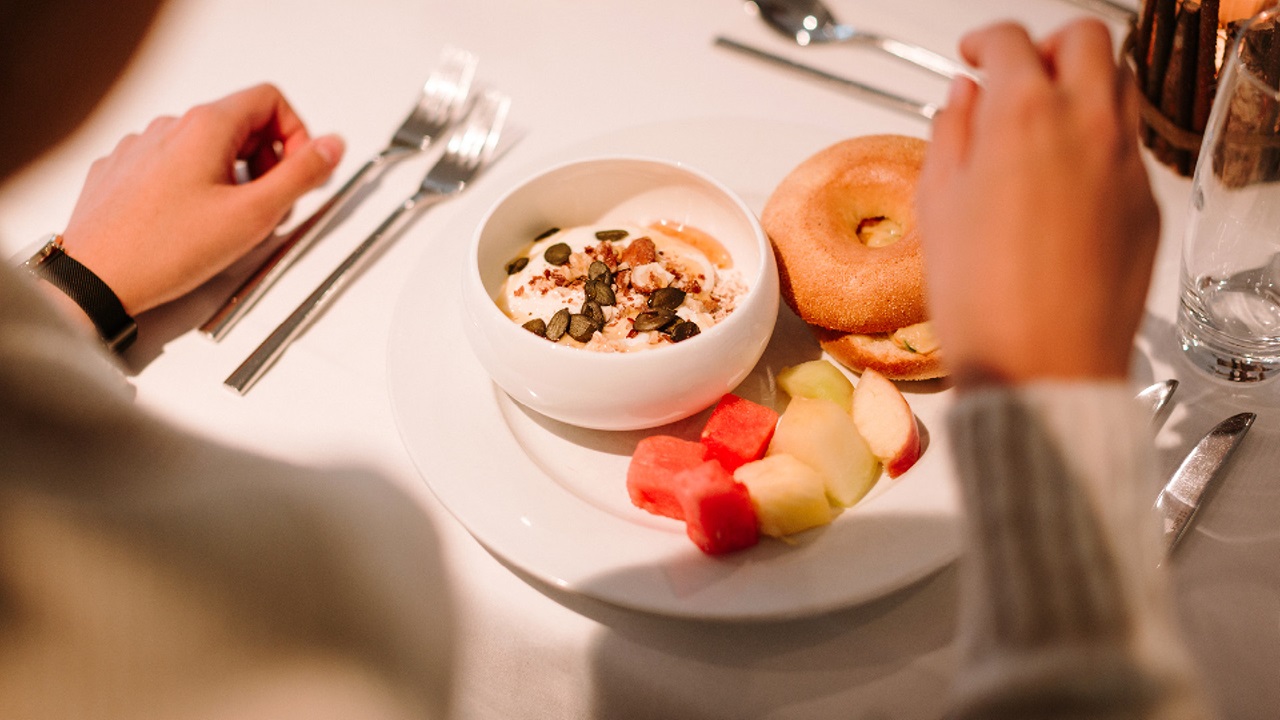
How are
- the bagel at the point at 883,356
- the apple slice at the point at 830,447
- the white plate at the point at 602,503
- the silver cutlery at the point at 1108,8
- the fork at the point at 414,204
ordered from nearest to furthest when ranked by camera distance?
the white plate at the point at 602,503, the apple slice at the point at 830,447, the bagel at the point at 883,356, the fork at the point at 414,204, the silver cutlery at the point at 1108,8

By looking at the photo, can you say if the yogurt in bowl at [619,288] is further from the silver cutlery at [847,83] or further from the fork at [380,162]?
the silver cutlery at [847,83]

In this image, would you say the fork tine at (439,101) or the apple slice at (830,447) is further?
the fork tine at (439,101)

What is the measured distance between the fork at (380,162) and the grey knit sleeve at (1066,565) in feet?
4.59

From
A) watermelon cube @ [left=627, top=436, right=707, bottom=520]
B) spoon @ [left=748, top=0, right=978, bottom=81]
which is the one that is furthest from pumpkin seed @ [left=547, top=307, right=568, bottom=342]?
spoon @ [left=748, top=0, right=978, bottom=81]

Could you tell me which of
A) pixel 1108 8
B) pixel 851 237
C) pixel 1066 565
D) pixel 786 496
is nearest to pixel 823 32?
pixel 1108 8

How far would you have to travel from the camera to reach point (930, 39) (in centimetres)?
204

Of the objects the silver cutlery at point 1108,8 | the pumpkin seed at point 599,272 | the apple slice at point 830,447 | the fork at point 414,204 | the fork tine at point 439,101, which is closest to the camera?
the apple slice at point 830,447

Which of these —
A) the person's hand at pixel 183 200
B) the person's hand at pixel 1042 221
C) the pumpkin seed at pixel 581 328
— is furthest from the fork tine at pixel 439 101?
the person's hand at pixel 1042 221

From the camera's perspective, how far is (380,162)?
6.04 feet

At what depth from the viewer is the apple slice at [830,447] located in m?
1.13

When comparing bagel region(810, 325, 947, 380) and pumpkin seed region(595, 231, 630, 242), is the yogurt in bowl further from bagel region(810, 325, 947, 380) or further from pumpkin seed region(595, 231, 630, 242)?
bagel region(810, 325, 947, 380)

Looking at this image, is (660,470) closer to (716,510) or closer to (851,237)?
(716,510)

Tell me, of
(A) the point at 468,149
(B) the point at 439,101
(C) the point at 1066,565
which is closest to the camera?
(C) the point at 1066,565

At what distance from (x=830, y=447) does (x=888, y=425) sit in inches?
4.7
